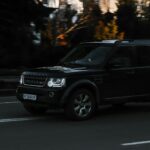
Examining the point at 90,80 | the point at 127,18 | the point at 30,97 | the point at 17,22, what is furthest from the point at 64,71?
the point at 127,18

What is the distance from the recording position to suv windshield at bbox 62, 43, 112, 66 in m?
13.7

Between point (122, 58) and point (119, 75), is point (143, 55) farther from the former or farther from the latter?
point (119, 75)

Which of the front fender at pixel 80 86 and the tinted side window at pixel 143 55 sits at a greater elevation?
the tinted side window at pixel 143 55

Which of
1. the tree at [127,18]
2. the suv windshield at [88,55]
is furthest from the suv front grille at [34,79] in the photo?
the tree at [127,18]

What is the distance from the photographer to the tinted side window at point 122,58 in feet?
45.0

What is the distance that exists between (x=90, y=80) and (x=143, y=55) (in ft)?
6.09

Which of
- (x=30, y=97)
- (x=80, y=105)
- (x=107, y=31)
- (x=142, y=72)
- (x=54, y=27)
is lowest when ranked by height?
(x=80, y=105)

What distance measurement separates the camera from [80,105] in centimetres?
1304

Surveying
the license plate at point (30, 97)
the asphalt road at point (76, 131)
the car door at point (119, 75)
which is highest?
the car door at point (119, 75)

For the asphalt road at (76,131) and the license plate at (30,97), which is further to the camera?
the license plate at (30,97)

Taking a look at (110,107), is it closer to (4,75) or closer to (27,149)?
(27,149)

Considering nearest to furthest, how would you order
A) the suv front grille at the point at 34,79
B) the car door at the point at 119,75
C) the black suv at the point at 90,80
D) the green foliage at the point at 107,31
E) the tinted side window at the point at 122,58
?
the black suv at the point at 90,80 < the suv front grille at the point at 34,79 < the car door at the point at 119,75 < the tinted side window at the point at 122,58 < the green foliage at the point at 107,31

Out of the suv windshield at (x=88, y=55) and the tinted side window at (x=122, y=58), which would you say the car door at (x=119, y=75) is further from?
the suv windshield at (x=88, y=55)

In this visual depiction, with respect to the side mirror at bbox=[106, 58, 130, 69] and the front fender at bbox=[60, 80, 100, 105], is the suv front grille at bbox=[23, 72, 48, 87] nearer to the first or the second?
the front fender at bbox=[60, 80, 100, 105]
